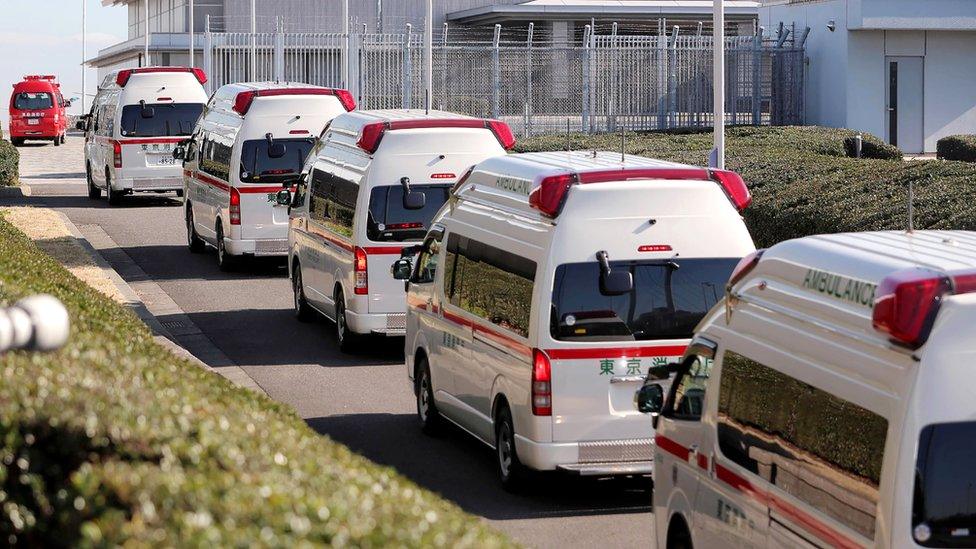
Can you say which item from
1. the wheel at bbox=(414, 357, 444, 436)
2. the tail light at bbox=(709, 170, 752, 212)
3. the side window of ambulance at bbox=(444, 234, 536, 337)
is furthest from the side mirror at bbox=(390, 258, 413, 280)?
the tail light at bbox=(709, 170, 752, 212)

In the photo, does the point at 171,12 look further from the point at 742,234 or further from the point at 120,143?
the point at 742,234

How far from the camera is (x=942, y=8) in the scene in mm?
40375

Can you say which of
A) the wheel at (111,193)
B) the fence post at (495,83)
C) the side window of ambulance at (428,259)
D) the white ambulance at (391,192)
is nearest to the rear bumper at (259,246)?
the white ambulance at (391,192)

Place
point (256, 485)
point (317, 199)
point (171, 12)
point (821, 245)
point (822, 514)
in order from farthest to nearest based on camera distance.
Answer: point (171, 12)
point (317, 199)
point (821, 245)
point (822, 514)
point (256, 485)

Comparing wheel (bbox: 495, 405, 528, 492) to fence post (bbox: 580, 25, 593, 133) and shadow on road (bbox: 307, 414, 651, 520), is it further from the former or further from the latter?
fence post (bbox: 580, 25, 593, 133)

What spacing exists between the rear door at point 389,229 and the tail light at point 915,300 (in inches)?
414

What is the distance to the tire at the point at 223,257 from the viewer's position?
2331 cm

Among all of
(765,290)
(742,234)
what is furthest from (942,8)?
(765,290)

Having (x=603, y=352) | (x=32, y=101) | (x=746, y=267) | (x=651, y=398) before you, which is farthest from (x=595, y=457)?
(x=32, y=101)

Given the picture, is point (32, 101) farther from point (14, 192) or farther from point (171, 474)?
point (171, 474)

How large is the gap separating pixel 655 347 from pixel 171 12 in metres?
69.4

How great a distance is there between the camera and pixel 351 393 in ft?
49.4

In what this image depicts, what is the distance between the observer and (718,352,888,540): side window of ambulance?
6379 mm

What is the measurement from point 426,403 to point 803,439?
6.62m
